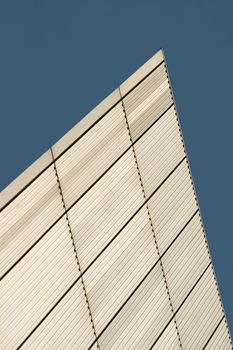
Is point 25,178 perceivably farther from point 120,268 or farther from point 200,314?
point 200,314

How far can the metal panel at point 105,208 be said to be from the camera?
648 inches

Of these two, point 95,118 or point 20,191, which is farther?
point 95,118

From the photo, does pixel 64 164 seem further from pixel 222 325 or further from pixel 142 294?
pixel 222 325

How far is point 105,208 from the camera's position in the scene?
17.1m

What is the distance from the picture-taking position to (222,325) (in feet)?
69.1

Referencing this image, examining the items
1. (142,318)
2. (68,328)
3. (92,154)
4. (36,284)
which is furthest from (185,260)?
(36,284)

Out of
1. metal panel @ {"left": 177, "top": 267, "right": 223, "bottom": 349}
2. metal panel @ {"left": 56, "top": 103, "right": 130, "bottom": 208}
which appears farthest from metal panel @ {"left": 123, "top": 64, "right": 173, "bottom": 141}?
metal panel @ {"left": 177, "top": 267, "right": 223, "bottom": 349}

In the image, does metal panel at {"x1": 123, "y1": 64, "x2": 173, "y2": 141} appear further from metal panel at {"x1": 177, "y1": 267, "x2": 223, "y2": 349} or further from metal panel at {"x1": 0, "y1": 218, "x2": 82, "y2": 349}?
metal panel at {"x1": 177, "y1": 267, "x2": 223, "y2": 349}

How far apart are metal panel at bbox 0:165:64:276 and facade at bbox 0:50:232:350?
18mm

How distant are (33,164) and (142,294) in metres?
4.37

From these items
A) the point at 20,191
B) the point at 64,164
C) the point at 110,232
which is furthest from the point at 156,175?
the point at 20,191

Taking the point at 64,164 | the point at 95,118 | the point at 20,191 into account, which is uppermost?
the point at 95,118

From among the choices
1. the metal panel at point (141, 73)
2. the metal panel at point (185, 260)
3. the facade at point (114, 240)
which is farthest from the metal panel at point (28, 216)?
the metal panel at point (185, 260)

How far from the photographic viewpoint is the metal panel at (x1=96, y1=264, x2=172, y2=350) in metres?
17.3
